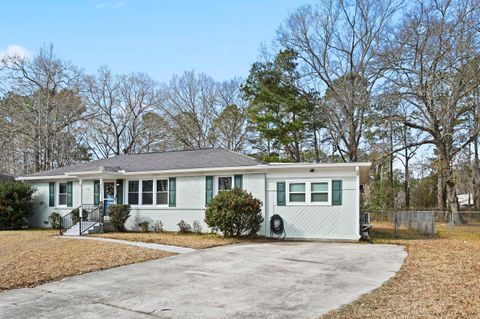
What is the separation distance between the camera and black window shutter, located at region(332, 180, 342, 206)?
14945 mm

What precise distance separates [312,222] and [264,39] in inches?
885

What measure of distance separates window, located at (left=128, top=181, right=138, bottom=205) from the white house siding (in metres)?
6.34

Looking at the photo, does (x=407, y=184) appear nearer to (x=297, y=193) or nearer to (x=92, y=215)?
(x=297, y=193)

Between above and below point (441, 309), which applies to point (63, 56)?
above

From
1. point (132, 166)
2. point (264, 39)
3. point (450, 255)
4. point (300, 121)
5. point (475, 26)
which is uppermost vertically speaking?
point (264, 39)

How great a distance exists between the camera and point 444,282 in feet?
24.8

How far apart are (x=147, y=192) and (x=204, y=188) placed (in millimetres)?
2987

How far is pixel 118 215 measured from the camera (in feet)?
58.3

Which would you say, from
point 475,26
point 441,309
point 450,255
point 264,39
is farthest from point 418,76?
point 441,309

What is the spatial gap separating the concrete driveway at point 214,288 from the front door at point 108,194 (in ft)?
30.3

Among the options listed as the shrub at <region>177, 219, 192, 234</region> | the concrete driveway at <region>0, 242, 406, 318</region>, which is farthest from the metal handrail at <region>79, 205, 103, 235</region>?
the concrete driveway at <region>0, 242, 406, 318</region>

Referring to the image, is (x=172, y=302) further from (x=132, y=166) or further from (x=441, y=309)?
(x=132, y=166)

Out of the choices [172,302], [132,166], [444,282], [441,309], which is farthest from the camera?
[132,166]

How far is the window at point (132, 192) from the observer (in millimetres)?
18719
